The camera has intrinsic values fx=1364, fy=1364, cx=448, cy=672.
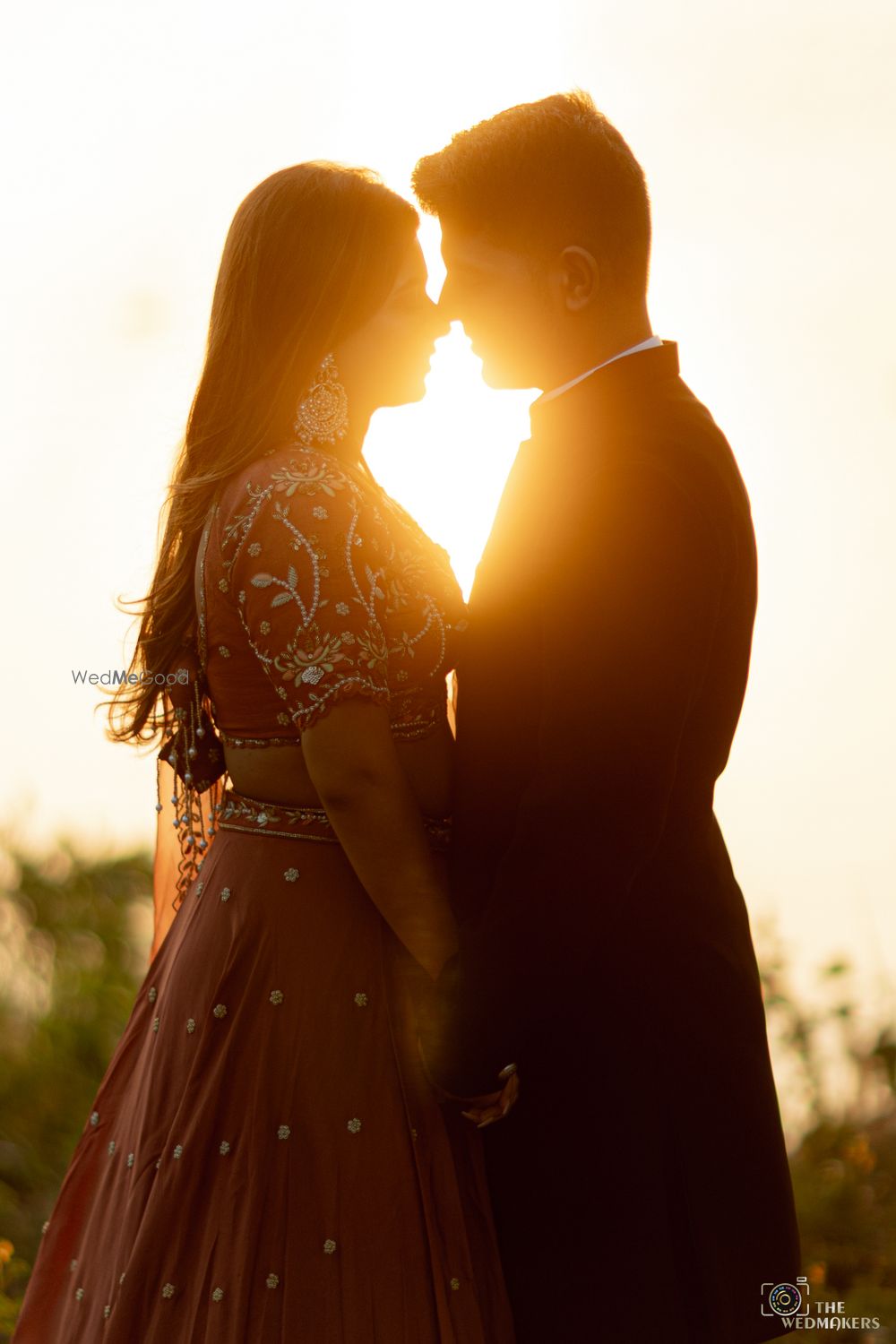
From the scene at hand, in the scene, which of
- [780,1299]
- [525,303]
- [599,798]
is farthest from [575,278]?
[780,1299]

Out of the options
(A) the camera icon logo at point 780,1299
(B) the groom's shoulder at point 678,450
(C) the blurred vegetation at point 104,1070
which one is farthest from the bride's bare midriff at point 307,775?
(C) the blurred vegetation at point 104,1070

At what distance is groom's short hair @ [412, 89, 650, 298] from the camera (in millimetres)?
2170

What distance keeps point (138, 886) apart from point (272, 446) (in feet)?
11.2

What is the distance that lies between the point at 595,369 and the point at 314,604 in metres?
0.59

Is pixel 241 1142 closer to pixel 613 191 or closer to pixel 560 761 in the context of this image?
pixel 560 761

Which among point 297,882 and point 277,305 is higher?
point 277,305

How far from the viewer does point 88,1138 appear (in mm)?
2375

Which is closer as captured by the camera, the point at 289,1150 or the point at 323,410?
the point at 289,1150

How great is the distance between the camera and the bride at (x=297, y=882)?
6.55ft

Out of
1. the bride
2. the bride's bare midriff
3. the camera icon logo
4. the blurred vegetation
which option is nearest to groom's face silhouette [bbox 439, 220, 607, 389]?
the bride

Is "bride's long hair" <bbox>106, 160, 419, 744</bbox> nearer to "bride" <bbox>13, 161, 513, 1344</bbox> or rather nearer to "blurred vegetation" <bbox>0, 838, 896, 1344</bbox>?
"bride" <bbox>13, 161, 513, 1344</bbox>

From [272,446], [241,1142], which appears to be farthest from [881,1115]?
[272,446]

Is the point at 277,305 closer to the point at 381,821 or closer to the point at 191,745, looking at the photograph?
the point at 191,745

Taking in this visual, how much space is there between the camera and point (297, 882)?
215 cm
